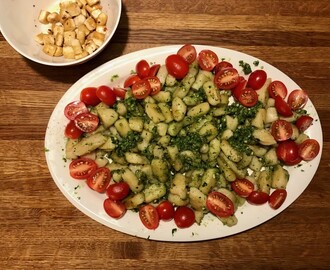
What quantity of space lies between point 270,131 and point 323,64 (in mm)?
429

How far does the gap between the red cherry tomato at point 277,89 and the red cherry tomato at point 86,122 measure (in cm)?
69

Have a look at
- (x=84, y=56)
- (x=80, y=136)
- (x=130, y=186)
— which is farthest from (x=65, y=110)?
(x=130, y=186)

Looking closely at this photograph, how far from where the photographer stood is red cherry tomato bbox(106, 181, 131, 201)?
62.0 inches

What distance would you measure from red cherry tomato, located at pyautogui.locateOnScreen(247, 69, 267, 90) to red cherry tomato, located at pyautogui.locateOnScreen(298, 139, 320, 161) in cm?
29

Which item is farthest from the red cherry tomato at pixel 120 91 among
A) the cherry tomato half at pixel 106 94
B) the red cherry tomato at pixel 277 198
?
the red cherry tomato at pixel 277 198

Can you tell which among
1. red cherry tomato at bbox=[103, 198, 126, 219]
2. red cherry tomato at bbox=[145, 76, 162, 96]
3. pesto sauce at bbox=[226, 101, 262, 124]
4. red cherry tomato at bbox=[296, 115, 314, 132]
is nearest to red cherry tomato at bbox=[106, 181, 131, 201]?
red cherry tomato at bbox=[103, 198, 126, 219]

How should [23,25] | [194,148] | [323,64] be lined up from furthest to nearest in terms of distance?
[323,64]
[23,25]
[194,148]

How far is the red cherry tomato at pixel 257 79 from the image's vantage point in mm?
1656

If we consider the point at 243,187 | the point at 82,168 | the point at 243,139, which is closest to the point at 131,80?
the point at 82,168

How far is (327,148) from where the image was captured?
1.77m

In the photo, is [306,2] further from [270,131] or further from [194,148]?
Answer: [194,148]

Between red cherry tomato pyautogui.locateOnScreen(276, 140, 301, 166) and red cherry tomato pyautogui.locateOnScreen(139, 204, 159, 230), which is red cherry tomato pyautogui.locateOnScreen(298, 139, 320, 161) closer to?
red cherry tomato pyautogui.locateOnScreen(276, 140, 301, 166)

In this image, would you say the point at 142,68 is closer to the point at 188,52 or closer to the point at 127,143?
the point at 188,52

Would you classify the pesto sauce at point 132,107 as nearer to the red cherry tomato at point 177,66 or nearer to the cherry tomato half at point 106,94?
the cherry tomato half at point 106,94
